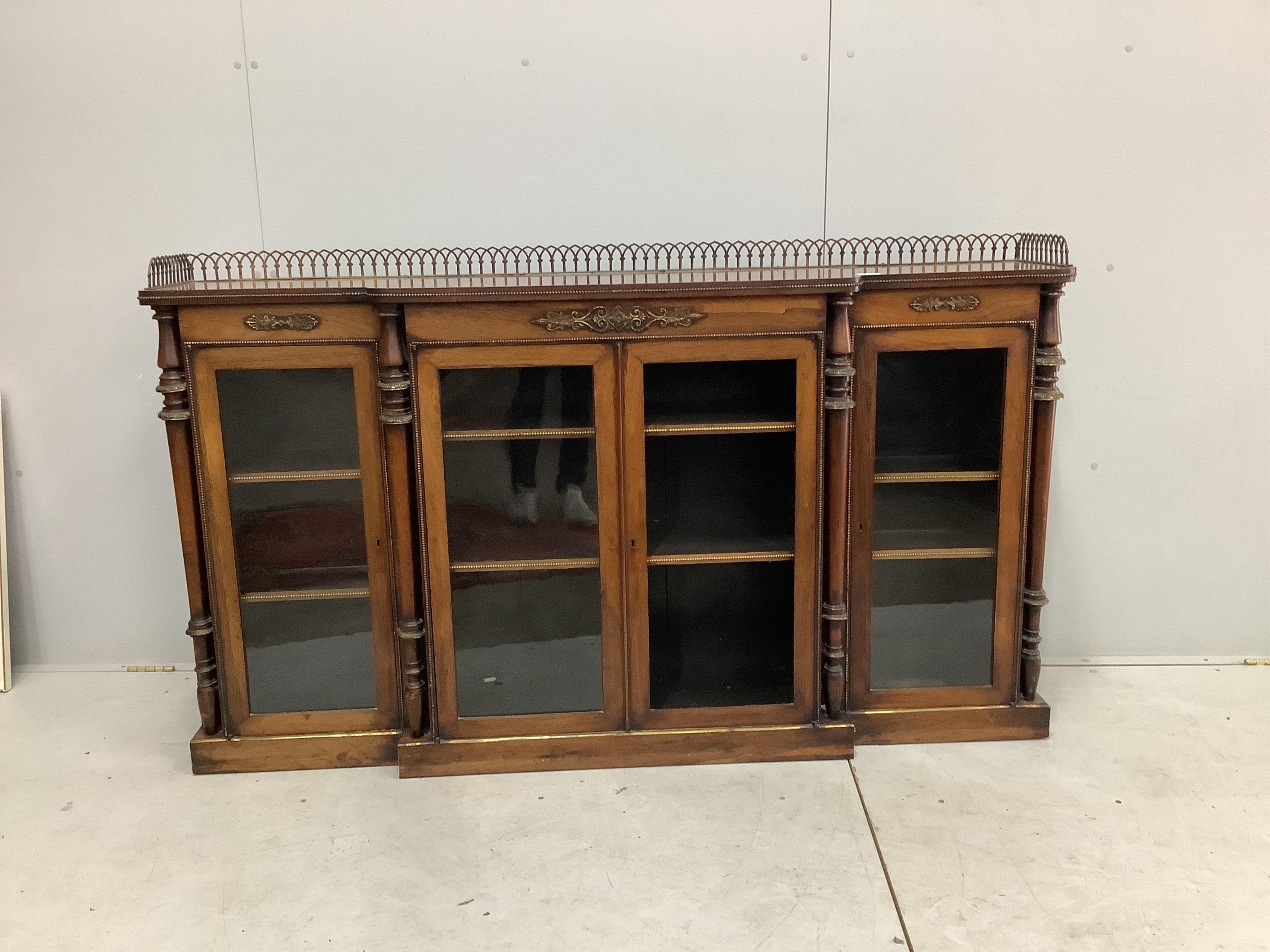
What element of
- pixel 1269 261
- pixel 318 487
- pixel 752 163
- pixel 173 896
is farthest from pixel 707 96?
pixel 173 896

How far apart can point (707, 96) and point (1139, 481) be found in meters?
1.86

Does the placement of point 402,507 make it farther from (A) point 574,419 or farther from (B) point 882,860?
(B) point 882,860

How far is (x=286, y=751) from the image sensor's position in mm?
2668

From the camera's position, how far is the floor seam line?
2.01m

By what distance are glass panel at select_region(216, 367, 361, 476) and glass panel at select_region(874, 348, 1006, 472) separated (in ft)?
4.65

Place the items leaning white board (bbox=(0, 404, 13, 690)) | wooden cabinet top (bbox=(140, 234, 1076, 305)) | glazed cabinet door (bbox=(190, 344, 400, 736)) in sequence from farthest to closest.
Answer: leaning white board (bbox=(0, 404, 13, 690)) < glazed cabinet door (bbox=(190, 344, 400, 736)) < wooden cabinet top (bbox=(140, 234, 1076, 305))

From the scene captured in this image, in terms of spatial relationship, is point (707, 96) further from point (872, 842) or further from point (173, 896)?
point (173, 896)

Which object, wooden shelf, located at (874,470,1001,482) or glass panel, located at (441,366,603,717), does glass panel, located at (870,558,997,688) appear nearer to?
wooden shelf, located at (874,470,1001,482)

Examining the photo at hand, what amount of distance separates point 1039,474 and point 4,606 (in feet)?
10.7

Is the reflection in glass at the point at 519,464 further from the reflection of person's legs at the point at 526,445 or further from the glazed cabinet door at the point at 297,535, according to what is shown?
the glazed cabinet door at the point at 297,535

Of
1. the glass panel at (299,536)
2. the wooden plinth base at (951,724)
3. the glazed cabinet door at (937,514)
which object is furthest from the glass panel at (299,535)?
the wooden plinth base at (951,724)

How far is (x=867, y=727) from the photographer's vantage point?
272 centimetres

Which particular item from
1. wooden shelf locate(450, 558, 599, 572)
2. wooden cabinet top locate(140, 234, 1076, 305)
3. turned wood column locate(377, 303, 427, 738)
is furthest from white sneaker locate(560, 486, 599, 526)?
wooden cabinet top locate(140, 234, 1076, 305)

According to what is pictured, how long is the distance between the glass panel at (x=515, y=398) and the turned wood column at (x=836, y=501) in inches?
24.7
